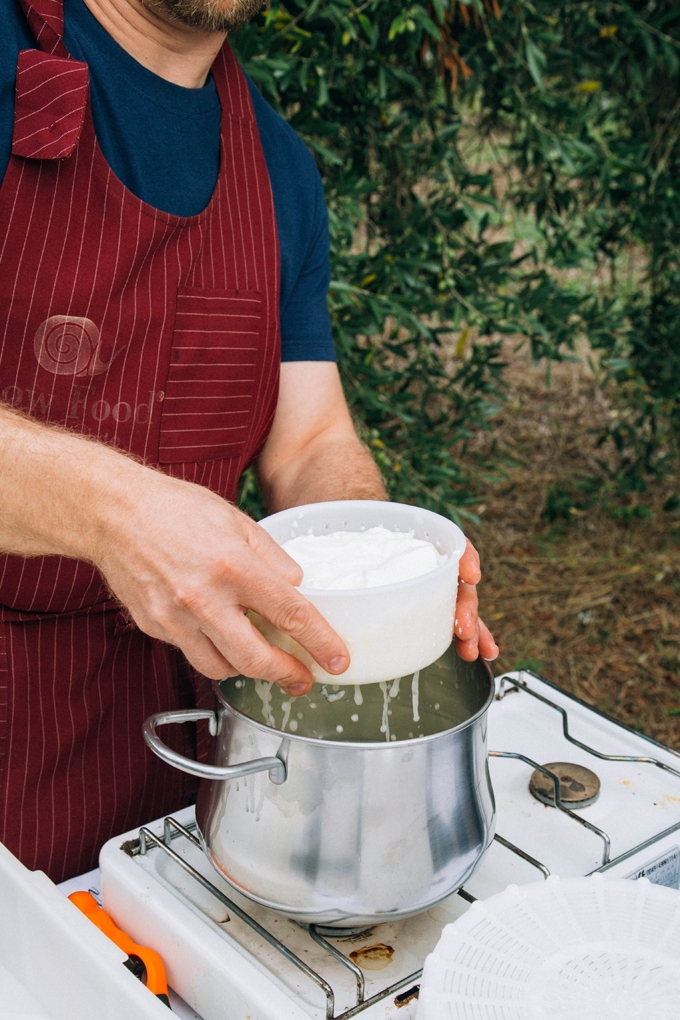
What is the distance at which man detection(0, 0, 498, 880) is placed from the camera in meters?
1.15

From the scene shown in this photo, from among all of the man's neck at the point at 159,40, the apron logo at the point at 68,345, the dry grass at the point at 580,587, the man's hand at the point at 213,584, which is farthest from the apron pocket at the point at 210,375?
the dry grass at the point at 580,587

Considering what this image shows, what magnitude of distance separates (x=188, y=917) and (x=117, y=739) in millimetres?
491

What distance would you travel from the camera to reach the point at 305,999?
0.84 m

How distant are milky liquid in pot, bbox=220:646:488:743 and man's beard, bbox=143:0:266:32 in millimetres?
802

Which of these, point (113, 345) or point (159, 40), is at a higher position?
point (159, 40)

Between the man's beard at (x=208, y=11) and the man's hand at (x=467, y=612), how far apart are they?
721 millimetres

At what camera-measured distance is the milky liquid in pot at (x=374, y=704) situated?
0.93 meters

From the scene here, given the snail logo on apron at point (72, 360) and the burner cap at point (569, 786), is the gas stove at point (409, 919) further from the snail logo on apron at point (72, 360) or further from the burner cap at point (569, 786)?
the snail logo on apron at point (72, 360)

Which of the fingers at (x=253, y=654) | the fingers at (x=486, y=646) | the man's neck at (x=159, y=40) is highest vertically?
the man's neck at (x=159, y=40)

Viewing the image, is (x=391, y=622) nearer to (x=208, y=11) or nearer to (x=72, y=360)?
(x=72, y=360)

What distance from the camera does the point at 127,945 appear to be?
3.10 ft

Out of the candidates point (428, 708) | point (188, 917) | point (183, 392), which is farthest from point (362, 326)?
point (188, 917)

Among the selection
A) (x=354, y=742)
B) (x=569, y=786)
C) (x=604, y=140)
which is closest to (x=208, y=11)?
(x=354, y=742)

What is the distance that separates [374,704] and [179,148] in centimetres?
81
